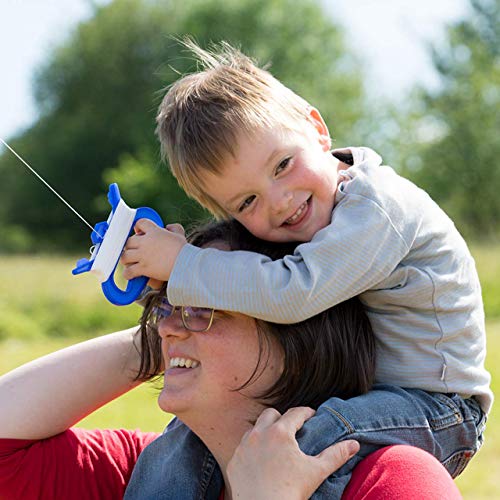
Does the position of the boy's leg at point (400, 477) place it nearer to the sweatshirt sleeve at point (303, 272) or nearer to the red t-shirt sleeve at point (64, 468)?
the sweatshirt sleeve at point (303, 272)

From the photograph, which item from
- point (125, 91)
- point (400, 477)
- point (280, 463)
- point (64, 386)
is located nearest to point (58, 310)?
point (64, 386)

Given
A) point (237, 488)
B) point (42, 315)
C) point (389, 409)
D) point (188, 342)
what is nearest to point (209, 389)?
point (188, 342)

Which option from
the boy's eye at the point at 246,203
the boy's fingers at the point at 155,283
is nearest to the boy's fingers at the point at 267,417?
the boy's fingers at the point at 155,283

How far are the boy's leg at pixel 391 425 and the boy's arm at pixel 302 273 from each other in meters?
0.24

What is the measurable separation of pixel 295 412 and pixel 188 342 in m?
0.32

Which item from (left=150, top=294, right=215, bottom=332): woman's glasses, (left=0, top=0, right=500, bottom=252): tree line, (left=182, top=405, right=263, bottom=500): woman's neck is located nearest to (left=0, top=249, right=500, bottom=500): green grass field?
(left=182, top=405, right=263, bottom=500): woman's neck

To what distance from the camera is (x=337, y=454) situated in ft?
6.45

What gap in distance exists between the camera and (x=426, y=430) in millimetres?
2129

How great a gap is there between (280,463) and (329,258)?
0.48 m

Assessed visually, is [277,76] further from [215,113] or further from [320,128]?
[215,113]

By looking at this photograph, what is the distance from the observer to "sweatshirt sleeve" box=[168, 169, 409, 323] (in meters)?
2.09

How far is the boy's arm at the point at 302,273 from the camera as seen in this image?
2.09 m

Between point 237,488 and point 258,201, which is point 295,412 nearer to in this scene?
point 237,488

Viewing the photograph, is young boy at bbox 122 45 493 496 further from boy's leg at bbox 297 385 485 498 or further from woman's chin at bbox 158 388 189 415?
woman's chin at bbox 158 388 189 415
